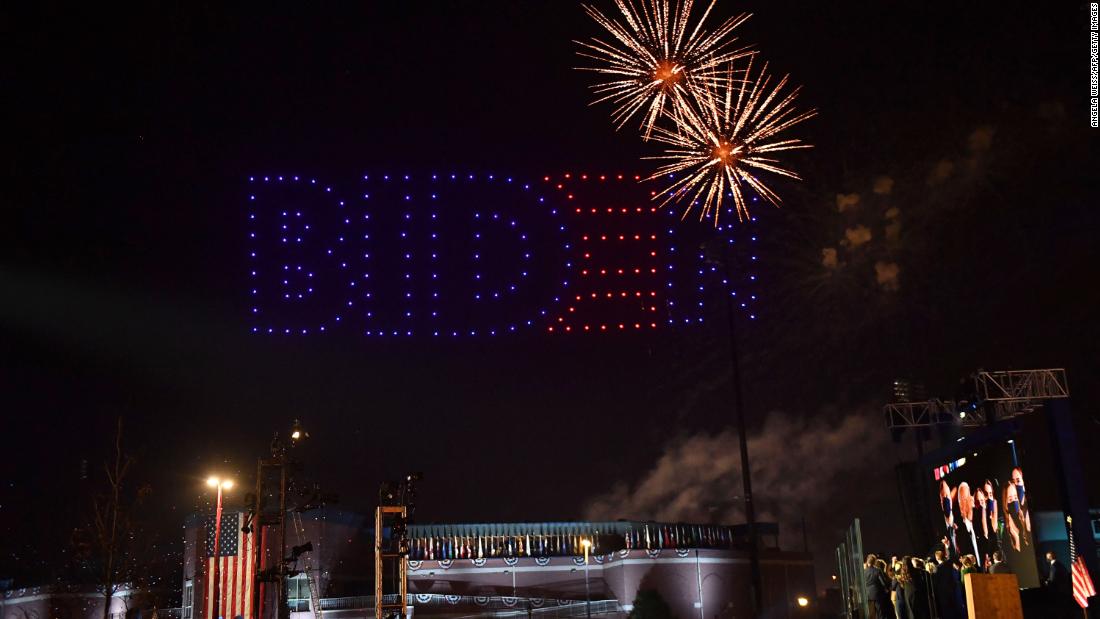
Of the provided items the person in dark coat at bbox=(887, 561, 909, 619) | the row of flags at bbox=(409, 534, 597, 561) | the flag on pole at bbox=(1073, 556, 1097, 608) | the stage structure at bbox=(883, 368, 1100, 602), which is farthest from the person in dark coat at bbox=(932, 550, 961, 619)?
the row of flags at bbox=(409, 534, 597, 561)

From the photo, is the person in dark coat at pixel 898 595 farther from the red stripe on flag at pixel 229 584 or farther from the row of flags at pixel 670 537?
the row of flags at pixel 670 537

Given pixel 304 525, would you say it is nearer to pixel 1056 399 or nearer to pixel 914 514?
pixel 914 514

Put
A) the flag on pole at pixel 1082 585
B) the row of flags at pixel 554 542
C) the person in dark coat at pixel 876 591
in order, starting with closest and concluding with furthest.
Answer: the person in dark coat at pixel 876 591 → the flag on pole at pixel 1082 585 → the row of flags at pixel 554 542

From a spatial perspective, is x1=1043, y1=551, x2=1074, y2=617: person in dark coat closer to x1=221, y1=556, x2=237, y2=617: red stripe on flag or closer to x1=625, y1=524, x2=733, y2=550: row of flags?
x1=221, y1=556, x2=237, y2=617: red stripe on flag

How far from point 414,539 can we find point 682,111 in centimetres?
5801

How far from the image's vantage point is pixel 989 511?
27.0 m

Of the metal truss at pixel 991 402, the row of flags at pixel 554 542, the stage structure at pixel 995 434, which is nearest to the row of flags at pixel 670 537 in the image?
the row of flags at pixel 554 542

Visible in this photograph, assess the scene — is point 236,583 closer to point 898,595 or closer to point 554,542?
point 898,595

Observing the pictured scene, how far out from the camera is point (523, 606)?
164ft

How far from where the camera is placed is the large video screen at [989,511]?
2502cm

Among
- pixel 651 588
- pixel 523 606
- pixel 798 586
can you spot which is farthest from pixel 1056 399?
pixel 798 586

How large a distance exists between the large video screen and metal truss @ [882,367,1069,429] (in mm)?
1900

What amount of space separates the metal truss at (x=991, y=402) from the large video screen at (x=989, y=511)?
1.90 meters

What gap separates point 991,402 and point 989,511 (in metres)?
3.28
